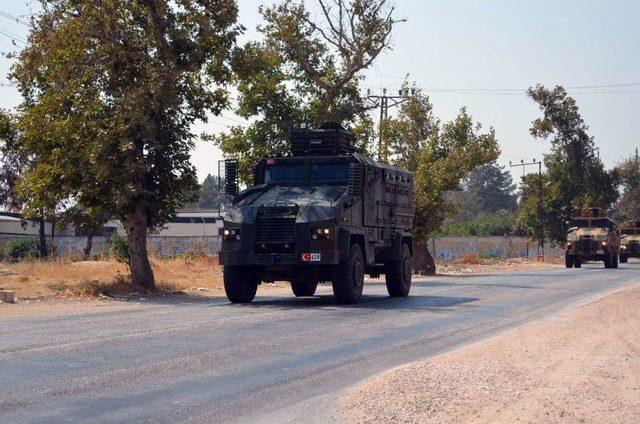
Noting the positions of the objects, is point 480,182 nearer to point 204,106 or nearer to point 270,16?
point 270,16

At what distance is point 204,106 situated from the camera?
27062 millimetres

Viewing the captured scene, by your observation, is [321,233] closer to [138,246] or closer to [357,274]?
[357,274]

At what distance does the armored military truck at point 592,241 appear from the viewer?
175 feet

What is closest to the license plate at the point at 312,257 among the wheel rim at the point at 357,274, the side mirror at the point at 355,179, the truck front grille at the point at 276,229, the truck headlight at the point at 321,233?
the truck headlight at the point at 321,233

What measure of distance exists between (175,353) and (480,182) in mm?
163606

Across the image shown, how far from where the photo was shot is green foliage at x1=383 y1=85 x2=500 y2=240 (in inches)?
1732

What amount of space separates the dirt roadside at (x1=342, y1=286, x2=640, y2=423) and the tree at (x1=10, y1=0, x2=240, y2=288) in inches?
518

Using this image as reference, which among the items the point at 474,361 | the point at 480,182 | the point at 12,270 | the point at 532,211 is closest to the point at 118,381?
the point at 474,361

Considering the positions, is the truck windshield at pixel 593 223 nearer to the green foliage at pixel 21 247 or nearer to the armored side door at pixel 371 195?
the green foliage at pixel 21 247

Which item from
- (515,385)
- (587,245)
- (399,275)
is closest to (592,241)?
(587,245)

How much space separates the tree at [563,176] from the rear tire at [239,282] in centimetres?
5140

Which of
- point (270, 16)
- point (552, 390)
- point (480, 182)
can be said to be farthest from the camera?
point (480, 182)

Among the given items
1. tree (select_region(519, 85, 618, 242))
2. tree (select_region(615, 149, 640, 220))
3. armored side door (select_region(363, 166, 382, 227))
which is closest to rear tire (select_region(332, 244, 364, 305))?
armored side door (select_region(363, 166, 382, 227))

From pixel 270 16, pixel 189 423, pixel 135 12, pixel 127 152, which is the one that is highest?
pixel 270 16
